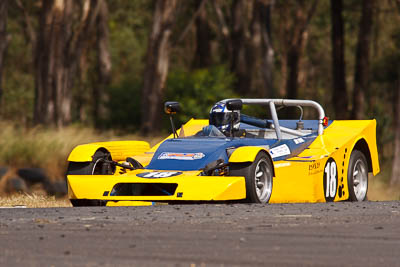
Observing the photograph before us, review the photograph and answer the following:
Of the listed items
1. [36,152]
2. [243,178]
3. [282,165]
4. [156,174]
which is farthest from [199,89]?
[243,178]

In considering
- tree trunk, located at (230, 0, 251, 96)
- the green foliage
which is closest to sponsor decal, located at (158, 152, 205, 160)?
the green foliage

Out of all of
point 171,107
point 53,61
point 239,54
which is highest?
point 239,54

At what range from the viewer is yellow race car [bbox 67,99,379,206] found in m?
11.7

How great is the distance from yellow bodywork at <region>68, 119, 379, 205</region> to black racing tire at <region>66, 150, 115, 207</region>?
95 millimetres

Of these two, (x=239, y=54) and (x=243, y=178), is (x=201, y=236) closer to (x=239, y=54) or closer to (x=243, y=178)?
(x=243, y=178)

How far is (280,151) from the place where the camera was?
13.1 metres

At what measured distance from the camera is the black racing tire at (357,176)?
562 inches

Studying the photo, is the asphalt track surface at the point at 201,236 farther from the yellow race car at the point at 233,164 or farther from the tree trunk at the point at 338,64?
the tree trunk at the point at 338,64

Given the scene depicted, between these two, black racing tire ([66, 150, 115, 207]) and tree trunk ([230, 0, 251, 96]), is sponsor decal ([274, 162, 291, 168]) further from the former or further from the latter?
tree trunk ([230, 0, 251, 96])

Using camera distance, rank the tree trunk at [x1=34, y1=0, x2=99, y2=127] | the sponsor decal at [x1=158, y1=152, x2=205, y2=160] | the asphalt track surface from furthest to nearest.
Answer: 1. the tree trunk at [x1=34, y1=0, x2=99, y2=127]
2. the sponsor decal at [x1=158, y1=152, x2=205, y2=160]
3. the asphalt track surface

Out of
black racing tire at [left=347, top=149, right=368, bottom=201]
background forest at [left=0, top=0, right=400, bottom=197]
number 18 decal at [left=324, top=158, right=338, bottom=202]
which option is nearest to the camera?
number 18 decal at [left=324, top=158, right=338, bottom=202]

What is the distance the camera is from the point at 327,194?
530 inches

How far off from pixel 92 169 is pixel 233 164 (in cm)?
213

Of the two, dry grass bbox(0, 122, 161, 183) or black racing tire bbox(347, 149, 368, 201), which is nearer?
black racing tire bbox(347, 149, 368, 201)
